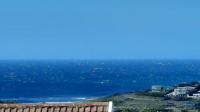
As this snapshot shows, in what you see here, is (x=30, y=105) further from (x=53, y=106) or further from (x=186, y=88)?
(x=186, y=88)

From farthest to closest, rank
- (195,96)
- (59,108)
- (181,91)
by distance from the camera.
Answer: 1. (181,91)
2. (195,96)
3. (59,108)

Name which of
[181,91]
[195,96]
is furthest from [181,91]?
[195,96]

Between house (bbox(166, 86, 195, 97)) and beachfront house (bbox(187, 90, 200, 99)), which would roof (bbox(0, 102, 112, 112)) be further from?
house (bbox(166, 86, 195, 97))

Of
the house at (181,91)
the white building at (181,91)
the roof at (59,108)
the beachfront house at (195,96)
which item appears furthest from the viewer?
the white building at (181,91)

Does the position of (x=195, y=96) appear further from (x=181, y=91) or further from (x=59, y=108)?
(x=59, y=108)

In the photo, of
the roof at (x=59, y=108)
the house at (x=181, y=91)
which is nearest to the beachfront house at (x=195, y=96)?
the house at (x=181, y=91)

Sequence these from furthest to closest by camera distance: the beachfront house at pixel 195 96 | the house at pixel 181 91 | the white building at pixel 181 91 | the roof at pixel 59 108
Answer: the white building at pixel 181 91, the house at pixel 181 91, the beachfront house at pixel 195 96, the roof at pixel 59 108

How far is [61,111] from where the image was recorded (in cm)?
1068

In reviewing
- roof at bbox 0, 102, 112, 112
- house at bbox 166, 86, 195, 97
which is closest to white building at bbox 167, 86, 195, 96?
house at bbox 166, 86, 195, 97

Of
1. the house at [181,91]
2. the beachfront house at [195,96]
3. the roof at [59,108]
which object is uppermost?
the roof at [59,108]

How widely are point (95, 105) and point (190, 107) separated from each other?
212 feet

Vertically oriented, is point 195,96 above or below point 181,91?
below

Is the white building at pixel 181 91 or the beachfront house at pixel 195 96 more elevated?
the white building at pixel 181 91

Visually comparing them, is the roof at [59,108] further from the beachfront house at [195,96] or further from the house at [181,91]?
the house at [181,91]
